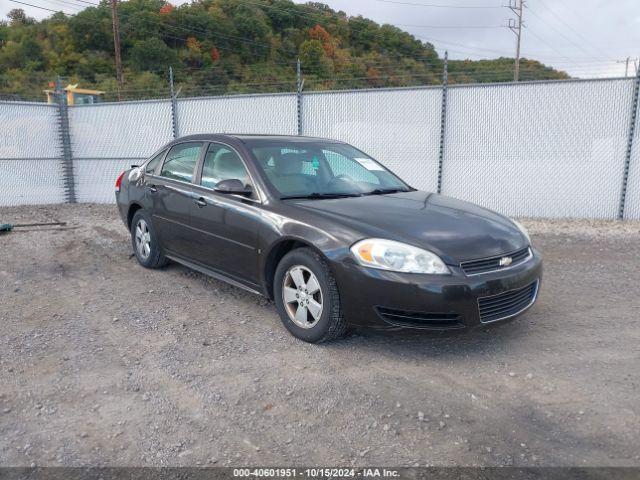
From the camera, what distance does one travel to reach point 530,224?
887cm

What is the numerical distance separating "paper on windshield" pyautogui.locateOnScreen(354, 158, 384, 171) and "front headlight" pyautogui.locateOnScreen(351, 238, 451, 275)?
1773 millimetres

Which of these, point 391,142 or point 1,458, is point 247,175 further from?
point 391,142

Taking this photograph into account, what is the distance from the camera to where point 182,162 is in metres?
5.44

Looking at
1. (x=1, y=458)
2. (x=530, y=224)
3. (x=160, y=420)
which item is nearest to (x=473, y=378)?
(x=160, y=420)

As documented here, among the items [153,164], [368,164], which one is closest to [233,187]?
[368,164]

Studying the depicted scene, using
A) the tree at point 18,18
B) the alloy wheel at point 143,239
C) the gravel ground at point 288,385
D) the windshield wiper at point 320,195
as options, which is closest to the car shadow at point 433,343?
the gravel ground at point 288,385

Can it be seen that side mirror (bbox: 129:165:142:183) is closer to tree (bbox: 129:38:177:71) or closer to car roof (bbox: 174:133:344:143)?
car roof (bbox: 174:133:344:143)

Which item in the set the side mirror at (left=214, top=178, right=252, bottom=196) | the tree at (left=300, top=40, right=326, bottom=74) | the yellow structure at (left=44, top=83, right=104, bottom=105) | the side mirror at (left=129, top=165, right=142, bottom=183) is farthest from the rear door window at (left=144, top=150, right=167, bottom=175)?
the tree at (left=300, top=40, right=326, bottom=74)

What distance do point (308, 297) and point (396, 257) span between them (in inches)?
29.3

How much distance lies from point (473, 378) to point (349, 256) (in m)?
1.11

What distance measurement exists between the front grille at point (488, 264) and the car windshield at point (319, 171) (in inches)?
52.2

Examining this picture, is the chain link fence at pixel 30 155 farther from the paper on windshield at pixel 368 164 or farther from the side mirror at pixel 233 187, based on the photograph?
the paper on windshield at pixel 368 164

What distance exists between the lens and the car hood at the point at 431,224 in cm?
371

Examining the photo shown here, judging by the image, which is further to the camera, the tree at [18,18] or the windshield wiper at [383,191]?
the tree at [18,18]
